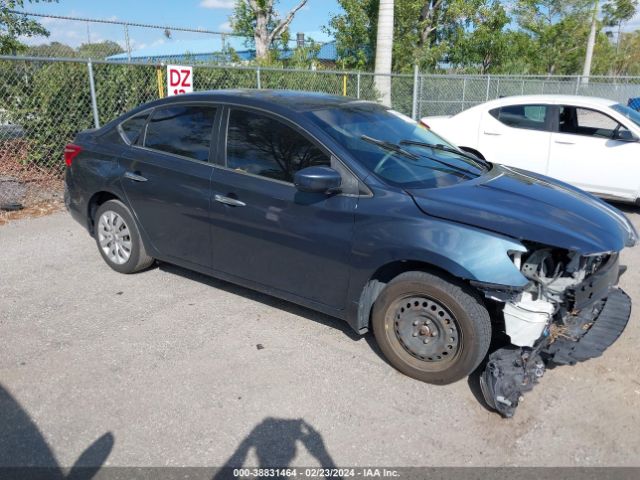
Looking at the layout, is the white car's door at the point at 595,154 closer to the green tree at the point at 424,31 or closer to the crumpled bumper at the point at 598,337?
the crumpled bumper at the point at 598,337

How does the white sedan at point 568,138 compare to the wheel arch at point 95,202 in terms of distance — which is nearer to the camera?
the wheel arch at point 95,202

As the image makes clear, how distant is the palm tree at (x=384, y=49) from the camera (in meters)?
12.8

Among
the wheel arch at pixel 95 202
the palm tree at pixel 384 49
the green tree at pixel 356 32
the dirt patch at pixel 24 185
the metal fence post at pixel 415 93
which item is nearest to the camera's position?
the wheel arch at pixel 95 202

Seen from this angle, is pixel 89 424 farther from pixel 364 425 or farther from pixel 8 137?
pixel 8 137

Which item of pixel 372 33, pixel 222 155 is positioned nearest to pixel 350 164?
pixel 222 155

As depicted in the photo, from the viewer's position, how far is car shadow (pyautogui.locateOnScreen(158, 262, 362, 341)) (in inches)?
165

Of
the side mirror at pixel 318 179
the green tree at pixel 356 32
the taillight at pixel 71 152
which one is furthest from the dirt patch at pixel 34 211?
the green tree at pixel 356 32

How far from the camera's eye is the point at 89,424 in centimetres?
299

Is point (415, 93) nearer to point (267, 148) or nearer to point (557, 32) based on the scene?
point (267, 148)

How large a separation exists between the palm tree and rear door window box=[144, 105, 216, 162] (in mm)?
8847

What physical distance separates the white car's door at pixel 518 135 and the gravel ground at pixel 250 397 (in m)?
3.84

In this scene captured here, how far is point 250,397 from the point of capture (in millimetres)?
3254

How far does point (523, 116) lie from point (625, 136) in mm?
1403

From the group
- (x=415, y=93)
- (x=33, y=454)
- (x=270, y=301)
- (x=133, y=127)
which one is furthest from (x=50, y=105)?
(x=415, y=93)
